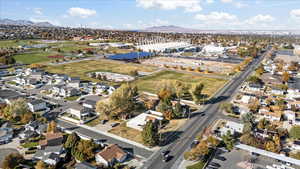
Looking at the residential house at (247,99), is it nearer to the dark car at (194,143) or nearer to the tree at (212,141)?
Answer: the tree at (212,141)

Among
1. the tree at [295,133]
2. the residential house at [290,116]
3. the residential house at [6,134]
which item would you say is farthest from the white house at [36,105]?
the residential house at [290,116]

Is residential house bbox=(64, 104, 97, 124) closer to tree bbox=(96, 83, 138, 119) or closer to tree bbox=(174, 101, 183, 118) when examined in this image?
tree bbox=(96, 83, 138, 119)

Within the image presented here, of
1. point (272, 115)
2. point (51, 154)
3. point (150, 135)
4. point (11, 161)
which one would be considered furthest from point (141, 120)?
point (272, 115)

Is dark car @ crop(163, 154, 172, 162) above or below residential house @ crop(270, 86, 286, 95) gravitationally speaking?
below

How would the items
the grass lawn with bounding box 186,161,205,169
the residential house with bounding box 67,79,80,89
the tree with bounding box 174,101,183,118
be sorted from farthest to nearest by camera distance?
1. the residential house with bounding box 67,79,80,89
2. the tree with bounding box 174,101,183,118
3. the grass lawn with bounding box 186,161,205,169

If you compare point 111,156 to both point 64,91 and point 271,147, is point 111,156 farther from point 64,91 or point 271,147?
point 64,91

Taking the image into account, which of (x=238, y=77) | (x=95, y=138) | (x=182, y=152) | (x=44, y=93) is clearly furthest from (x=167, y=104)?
(x=238, y=77)

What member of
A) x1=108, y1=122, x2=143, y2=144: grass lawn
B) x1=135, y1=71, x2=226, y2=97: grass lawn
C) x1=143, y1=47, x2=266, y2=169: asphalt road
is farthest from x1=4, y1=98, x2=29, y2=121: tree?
x1=135, y1=71, x2=226, y2=97: grass lawn
